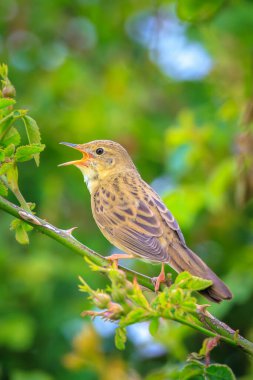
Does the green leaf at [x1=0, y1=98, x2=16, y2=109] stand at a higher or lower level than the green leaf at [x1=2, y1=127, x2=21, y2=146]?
higher

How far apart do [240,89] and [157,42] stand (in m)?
1.98

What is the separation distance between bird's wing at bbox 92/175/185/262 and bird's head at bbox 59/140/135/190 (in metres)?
0.25

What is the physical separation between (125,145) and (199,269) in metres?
3.36

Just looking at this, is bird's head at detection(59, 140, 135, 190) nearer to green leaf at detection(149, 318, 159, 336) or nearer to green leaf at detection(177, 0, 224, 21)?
green leaf at detection(177, 0, 224, 21)

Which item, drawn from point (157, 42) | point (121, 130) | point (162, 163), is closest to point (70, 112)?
point (121, 130)

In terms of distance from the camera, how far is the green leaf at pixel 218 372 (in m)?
2.57

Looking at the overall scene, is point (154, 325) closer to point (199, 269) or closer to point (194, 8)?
point (199, 269)

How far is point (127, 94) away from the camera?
780cm

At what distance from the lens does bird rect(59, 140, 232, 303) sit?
3.69m

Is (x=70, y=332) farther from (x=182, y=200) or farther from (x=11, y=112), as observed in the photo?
(x=11, y=112)

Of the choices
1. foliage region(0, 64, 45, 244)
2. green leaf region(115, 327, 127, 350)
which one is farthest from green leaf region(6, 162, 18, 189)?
green leaf region(115, 327, 127, 350)

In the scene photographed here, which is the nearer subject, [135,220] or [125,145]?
[135,220]

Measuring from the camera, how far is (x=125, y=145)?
6867 mm

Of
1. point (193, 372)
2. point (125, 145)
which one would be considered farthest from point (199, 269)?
point (125, 145)
